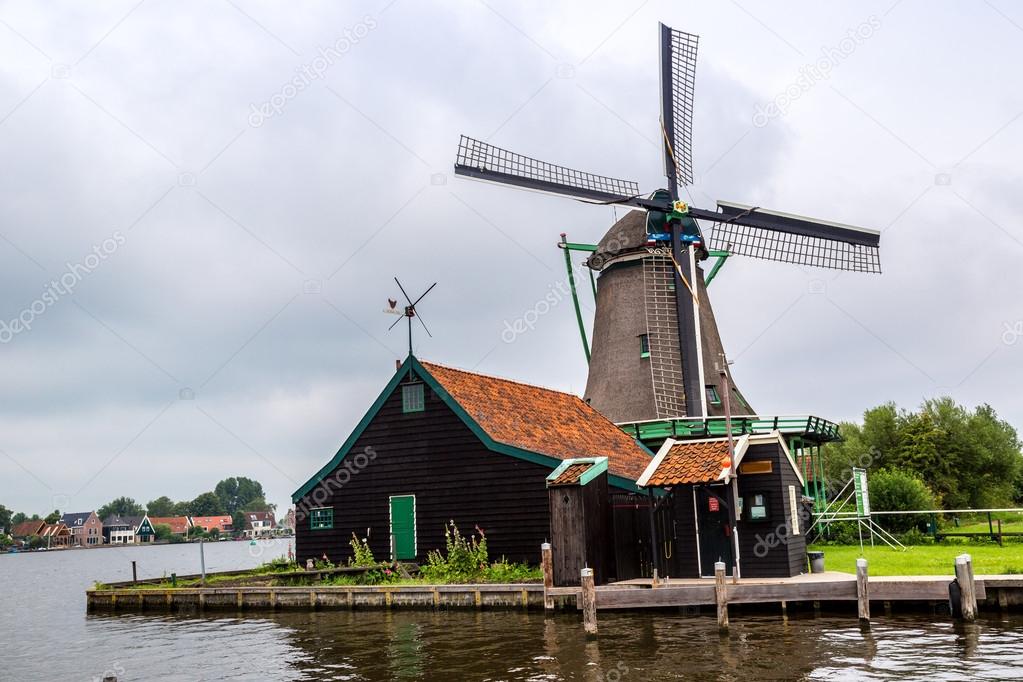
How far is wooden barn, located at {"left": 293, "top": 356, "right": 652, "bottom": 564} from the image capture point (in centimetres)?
2705

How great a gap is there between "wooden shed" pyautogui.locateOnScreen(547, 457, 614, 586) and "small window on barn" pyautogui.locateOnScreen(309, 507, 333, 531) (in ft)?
30.9

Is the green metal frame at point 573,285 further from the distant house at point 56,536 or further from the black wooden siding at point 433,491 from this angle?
the distant house at point 56,536

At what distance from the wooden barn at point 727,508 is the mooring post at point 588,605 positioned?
4.19 metres

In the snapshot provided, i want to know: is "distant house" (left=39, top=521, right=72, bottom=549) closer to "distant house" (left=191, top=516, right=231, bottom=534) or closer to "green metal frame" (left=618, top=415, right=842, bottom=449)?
"distant house" (left=191, top=516, right=231, bottom=534)

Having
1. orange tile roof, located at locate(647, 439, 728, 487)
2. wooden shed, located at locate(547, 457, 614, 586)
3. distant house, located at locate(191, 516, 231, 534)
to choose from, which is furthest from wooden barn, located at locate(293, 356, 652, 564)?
distant house, located at locate(191, 516, 231, 534)

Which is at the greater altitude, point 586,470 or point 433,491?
point 586,470

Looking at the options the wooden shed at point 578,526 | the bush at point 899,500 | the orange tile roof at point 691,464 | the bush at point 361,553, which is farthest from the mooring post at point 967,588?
the bush at point 899,500

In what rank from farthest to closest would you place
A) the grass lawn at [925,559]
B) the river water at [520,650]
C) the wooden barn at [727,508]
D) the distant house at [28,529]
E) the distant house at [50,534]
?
the distant house at [28,529], the distant house at [50,534], the grass lawn at [925,559], the wooden barn at [727,508], the river water at [520,650]

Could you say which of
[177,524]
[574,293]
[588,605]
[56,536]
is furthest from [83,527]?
[588,605]

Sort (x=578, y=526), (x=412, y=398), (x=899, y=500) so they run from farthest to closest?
(x=899, y=500) → (x=412, y=398) → (x=578, y=526)

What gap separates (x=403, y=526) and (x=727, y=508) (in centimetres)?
1067

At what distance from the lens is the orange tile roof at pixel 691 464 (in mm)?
23062

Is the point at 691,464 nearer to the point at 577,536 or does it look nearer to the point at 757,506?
the point at 757,506

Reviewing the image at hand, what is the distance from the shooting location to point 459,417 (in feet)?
92.6
